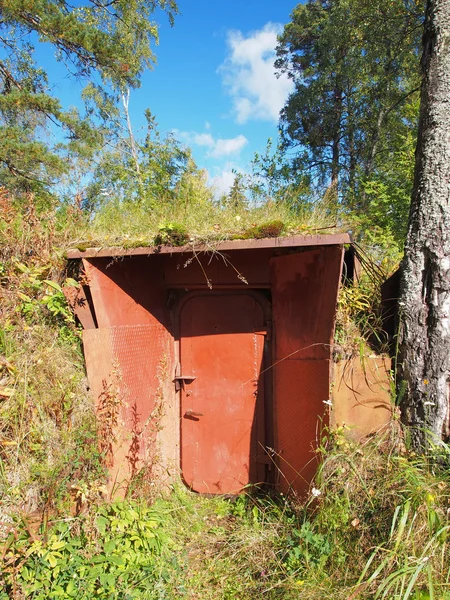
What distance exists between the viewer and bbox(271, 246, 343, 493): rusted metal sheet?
326 centimetres

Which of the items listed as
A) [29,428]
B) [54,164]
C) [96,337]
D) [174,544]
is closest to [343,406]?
[174,544]

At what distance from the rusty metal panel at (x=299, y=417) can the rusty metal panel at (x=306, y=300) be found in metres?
0.15

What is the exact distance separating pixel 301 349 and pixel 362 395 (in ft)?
2.31

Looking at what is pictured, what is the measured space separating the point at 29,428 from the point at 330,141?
61.3 feet

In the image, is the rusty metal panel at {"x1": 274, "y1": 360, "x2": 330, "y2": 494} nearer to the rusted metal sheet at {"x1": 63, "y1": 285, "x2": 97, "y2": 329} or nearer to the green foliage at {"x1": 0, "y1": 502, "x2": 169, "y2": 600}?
the green foliage at {"x1": 0, "y1": 502, "x2": 169, "y2": 600}

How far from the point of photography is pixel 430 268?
118 inches

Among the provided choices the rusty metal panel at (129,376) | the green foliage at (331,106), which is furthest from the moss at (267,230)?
the green foliage at (331,106)

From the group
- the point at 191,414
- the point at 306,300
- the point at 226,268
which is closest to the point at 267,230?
the point at 306,300

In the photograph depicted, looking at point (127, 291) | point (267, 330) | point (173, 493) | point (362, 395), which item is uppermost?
point (127, 291)

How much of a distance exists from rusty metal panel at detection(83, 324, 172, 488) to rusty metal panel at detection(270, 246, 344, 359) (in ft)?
4.31

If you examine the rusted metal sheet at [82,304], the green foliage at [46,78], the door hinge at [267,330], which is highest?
the green foliage at [46,78]

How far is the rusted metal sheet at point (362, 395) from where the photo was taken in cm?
310

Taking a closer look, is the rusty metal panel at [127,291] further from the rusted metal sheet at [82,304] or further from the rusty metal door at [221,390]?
the rusty metal door at [221,390]

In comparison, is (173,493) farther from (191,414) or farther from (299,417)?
(299,417)
